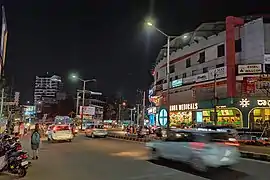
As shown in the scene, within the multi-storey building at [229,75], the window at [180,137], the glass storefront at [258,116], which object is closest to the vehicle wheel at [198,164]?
the window at [180,137]

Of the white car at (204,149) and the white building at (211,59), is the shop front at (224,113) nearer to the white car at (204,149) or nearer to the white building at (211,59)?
the white building at (211,59)

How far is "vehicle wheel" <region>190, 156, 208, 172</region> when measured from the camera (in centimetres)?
1238

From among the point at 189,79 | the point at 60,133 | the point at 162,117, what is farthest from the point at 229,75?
the point at 60,133

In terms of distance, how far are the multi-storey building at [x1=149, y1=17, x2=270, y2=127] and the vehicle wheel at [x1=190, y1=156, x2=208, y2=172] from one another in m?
25.7

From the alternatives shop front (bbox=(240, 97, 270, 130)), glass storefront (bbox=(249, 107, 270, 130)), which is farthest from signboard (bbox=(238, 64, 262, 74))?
glass storefront (bbox=(249, 107, 270, 130))

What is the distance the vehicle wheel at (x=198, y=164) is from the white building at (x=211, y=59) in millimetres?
28570

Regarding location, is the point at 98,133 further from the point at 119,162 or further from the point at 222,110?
the point at 119,162

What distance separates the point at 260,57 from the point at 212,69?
6.49 m

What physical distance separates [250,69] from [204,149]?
29.3 meters

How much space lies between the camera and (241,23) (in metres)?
42.2

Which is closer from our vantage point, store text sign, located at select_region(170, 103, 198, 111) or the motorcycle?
the motorcycle

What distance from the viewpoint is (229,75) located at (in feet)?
133

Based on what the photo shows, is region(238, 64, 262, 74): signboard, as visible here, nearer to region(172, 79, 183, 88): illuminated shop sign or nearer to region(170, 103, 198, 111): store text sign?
region(170, 103, 198, 111): store text sign

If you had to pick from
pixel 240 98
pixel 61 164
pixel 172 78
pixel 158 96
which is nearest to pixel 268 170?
pixel 61 164
